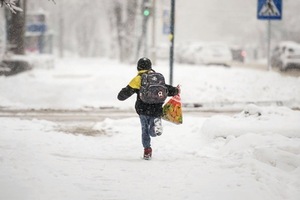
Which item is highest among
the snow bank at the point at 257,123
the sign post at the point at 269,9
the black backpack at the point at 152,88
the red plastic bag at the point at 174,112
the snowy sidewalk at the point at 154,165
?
the sign post at the point at 269,9

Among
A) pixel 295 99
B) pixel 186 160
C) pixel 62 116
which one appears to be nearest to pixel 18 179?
pixel 186 160

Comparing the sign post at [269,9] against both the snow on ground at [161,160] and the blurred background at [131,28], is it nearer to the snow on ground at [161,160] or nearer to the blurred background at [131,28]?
the blurred background at [131,28]

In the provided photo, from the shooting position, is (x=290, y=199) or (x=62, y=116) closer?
(x=290, y=199)

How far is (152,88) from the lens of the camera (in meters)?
7.65

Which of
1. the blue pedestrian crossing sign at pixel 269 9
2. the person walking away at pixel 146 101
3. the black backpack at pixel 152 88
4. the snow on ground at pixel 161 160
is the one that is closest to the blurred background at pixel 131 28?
the person walking away at pixel 146 101

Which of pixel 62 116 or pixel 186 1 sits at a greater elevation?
pixel 186 1

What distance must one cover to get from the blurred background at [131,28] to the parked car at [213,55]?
960mm

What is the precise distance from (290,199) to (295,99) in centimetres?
1136

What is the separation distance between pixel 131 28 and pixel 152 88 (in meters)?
25.3

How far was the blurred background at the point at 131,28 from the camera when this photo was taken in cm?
2468

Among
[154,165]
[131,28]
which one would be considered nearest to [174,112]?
[154,165]

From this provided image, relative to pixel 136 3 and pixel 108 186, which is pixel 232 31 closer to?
pixel 136 3

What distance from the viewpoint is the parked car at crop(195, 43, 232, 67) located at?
29078 millimetres

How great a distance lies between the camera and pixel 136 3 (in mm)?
31578
